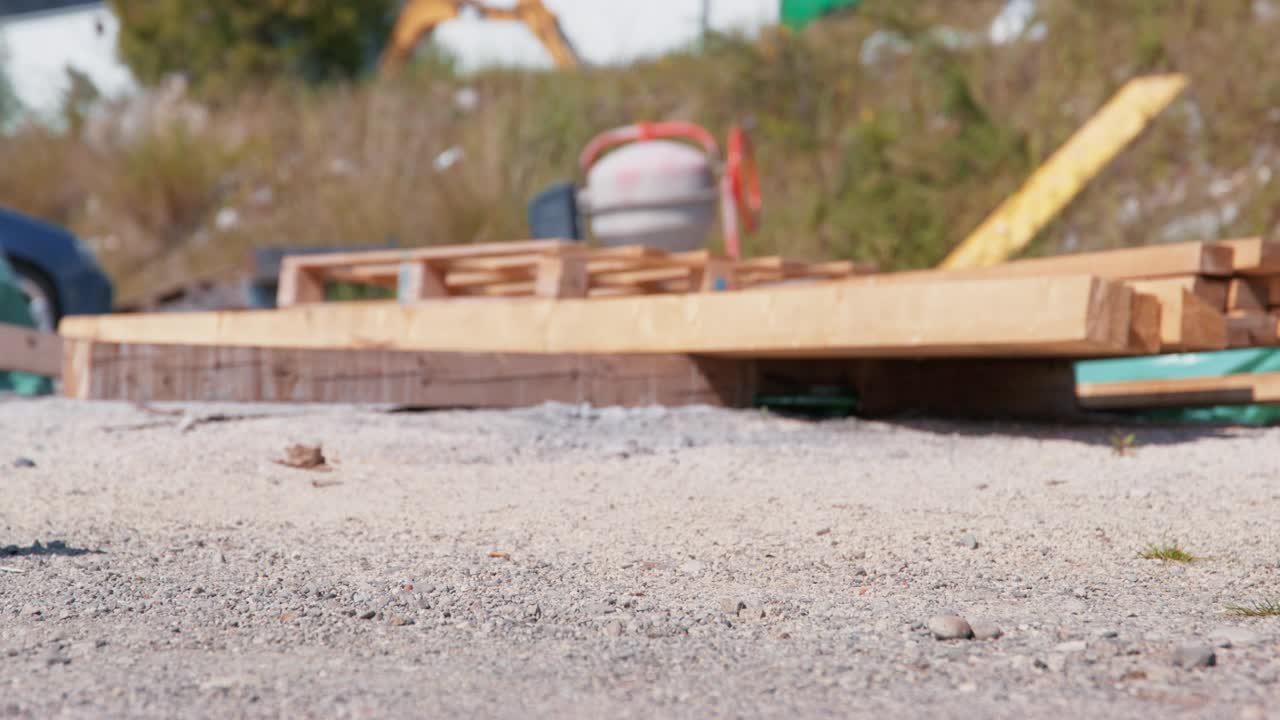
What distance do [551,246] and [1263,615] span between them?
3557 millimetres

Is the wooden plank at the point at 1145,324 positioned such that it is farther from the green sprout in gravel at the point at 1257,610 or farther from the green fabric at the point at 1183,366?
the green sprout in gravel at the point at 1257,610

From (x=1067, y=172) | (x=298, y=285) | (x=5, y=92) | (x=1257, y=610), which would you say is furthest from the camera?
(x=5, y=92)

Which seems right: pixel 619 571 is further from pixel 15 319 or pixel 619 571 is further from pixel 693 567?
pixel 15 319

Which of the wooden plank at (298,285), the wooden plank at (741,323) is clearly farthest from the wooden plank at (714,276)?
the wooden plank at (298,285)

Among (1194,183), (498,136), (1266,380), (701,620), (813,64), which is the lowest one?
(701,620)

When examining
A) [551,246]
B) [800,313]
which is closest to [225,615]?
[800,313]

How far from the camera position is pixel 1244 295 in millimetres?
4277

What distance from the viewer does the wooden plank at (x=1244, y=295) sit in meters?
4.25

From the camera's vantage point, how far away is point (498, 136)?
12008 millimetres

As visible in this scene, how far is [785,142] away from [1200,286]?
771cm

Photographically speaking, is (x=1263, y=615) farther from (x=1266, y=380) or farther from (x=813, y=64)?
(x=813, y=64)

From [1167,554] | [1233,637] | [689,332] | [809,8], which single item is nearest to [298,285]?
[689,332]

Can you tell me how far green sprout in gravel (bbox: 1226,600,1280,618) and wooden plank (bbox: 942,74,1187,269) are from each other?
6.02 m

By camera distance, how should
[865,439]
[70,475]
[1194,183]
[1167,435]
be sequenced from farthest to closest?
[1194,183], [1167,435], [865,439], [70,475]
